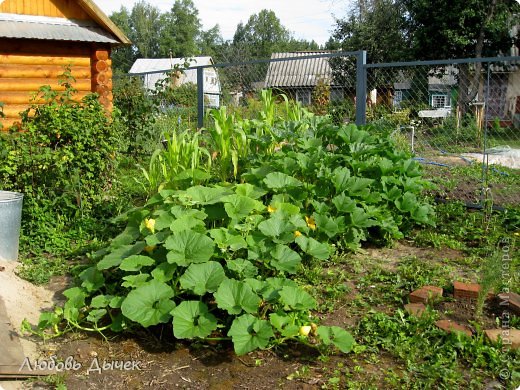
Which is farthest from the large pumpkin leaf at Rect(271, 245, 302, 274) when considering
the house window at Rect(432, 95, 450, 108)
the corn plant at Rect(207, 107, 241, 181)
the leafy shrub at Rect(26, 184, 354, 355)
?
the house window at Rect(432, 95, 450, 108)

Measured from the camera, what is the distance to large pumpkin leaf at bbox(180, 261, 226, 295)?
10.5 ft

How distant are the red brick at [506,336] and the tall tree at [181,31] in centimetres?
6037

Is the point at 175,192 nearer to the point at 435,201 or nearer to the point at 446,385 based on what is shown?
the point at 446,385

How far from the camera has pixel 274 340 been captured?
3152mm

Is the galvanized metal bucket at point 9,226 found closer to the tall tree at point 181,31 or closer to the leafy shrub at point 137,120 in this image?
the leafy shrub at point 137,120

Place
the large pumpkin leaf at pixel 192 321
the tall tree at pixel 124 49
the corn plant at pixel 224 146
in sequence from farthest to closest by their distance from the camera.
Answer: the tall tree at pixel 124 49, the corn plant at pixel 224 146, the large pumpkin leaf at pixel 192 321

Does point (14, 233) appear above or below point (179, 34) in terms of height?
below

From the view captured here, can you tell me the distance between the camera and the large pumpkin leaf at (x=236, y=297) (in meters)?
3.05

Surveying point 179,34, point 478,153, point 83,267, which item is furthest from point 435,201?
point 179,34

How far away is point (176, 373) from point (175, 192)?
1.44 metres

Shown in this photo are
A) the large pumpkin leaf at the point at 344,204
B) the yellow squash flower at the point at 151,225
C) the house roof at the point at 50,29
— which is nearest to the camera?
the yellow squash flower at the point at 151,225

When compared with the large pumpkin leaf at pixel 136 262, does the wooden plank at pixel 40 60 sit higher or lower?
higher

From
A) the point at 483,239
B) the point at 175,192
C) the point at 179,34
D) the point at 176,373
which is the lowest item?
the point at 176,373

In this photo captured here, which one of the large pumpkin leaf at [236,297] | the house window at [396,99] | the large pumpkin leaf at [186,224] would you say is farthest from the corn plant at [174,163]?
the house window at [396,99]
